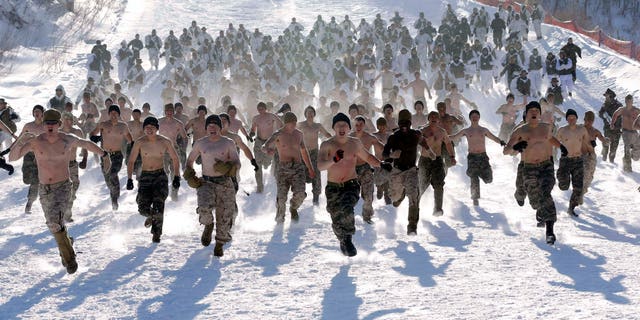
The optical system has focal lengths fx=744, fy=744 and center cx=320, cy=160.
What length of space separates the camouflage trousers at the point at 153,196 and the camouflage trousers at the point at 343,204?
2329 mm

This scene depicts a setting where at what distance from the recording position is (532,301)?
21.3 ft

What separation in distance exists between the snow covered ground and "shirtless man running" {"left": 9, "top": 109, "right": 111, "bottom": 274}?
1.12 feet

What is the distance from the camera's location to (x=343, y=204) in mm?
8492

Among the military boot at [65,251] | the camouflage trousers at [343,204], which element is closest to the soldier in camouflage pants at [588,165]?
the camouflage trousers at [343,204]

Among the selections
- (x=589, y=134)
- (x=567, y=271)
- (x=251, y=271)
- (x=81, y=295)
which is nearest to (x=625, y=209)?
(x=589, y=134)

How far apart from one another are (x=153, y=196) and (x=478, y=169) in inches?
220

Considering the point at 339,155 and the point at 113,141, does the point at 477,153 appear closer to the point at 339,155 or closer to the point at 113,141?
the point at 339,155

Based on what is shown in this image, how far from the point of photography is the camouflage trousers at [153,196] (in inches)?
374

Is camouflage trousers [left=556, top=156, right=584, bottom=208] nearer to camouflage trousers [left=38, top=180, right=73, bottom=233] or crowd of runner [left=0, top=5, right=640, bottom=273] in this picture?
crowd of runner [left=0, top=5, right=640, bottom=273]

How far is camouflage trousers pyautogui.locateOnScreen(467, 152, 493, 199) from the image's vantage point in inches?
486

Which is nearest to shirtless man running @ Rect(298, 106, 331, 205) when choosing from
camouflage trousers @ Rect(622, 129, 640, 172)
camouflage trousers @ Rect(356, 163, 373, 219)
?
camouflage trousers @ Rect(356, 163, 373, 219)

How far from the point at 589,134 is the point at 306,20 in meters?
26.7

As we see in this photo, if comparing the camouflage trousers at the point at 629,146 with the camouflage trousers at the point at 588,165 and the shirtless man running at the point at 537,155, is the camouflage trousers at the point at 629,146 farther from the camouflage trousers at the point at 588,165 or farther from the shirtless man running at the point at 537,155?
the shirtless man running at the point at 537,155

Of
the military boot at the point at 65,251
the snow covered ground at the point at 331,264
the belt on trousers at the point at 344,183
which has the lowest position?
the snow covered ground at the point at 331,264
